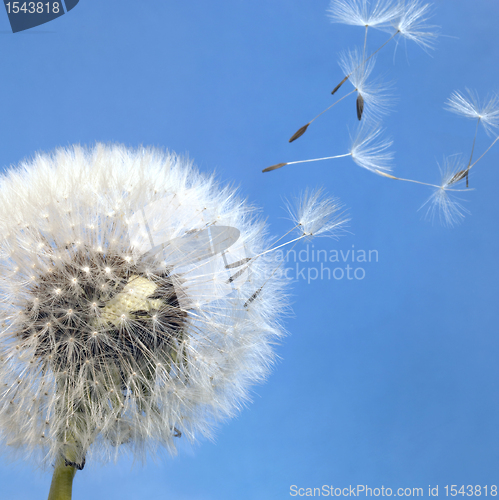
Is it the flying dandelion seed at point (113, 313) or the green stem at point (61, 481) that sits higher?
the flying dandelion seed at point (113, 313)

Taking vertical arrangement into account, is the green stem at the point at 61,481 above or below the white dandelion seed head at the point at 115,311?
below

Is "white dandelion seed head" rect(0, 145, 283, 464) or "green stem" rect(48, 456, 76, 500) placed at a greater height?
"white dandelion seed head" rect(0, 145, 283, 464)

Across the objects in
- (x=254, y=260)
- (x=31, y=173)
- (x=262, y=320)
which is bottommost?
(x=262, y=320)

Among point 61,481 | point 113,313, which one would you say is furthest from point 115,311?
point 61,481

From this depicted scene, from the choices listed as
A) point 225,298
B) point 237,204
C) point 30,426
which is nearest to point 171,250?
point 225,298

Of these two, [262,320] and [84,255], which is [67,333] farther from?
[262,320]
